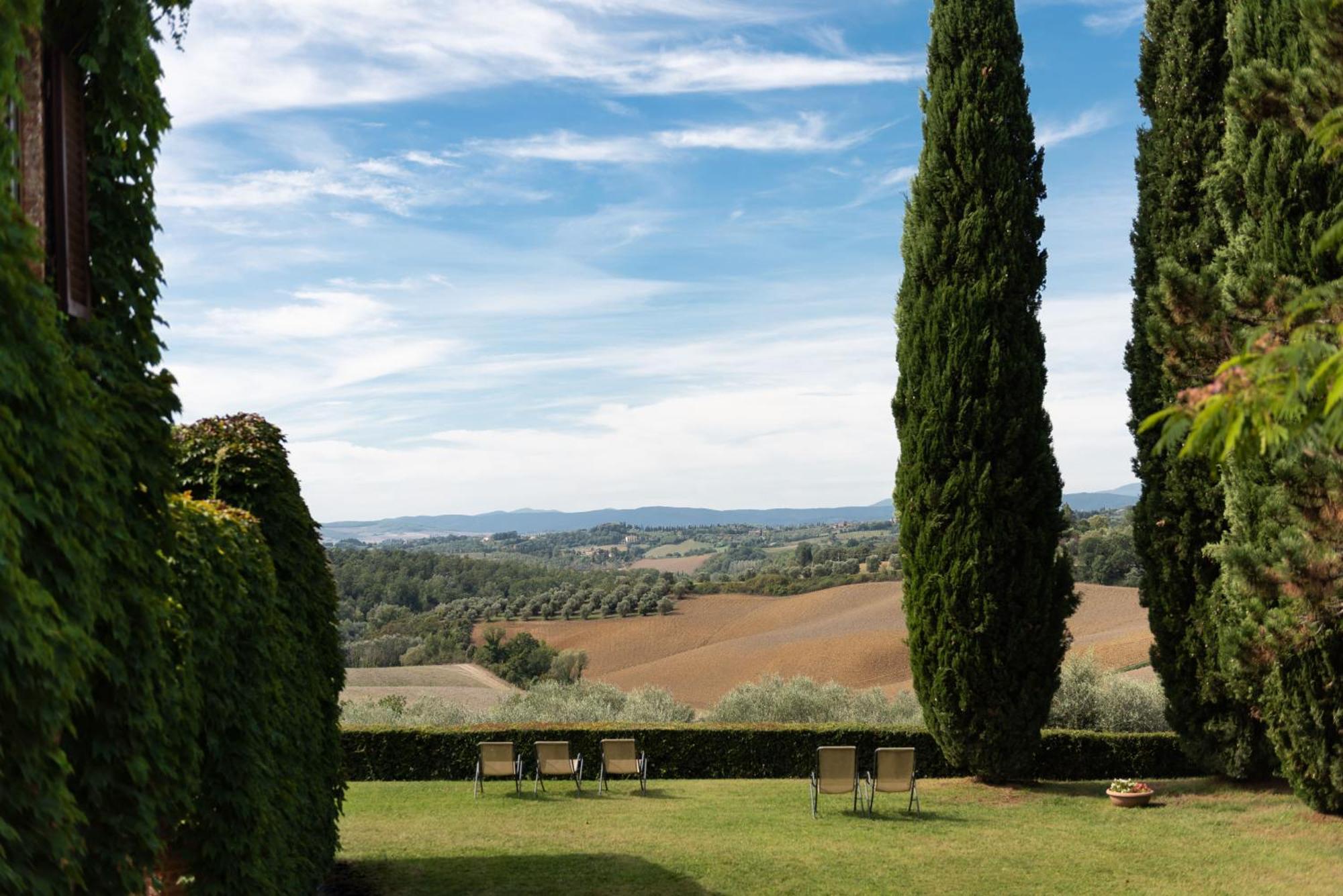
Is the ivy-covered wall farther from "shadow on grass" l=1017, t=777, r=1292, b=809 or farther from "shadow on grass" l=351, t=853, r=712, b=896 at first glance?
"shadow on grass" l=1017, t=777, r=1292, b=809

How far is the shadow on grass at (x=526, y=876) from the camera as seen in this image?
27.4ft

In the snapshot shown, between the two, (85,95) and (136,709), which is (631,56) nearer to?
(85,95)

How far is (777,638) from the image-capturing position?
107ft

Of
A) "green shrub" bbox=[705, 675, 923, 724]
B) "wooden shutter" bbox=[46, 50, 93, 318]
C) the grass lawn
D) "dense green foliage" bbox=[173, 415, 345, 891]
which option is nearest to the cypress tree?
the grass lawn

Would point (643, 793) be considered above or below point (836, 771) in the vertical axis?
below

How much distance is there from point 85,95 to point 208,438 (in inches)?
123

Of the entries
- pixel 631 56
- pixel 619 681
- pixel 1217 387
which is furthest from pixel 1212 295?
pixel 619 681

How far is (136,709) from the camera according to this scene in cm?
421

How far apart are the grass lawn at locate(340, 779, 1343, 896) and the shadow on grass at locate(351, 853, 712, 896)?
0.08 feet

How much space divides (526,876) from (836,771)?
409 centimetres

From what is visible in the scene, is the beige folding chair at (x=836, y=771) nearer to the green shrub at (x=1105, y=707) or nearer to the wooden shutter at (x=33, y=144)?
the green shrub at (x=1105, y=707)

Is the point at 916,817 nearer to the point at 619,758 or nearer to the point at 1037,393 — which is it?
the point at 619,758

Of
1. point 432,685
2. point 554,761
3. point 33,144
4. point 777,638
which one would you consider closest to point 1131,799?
point 554,761

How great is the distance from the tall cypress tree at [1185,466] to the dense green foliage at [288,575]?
361 inches
